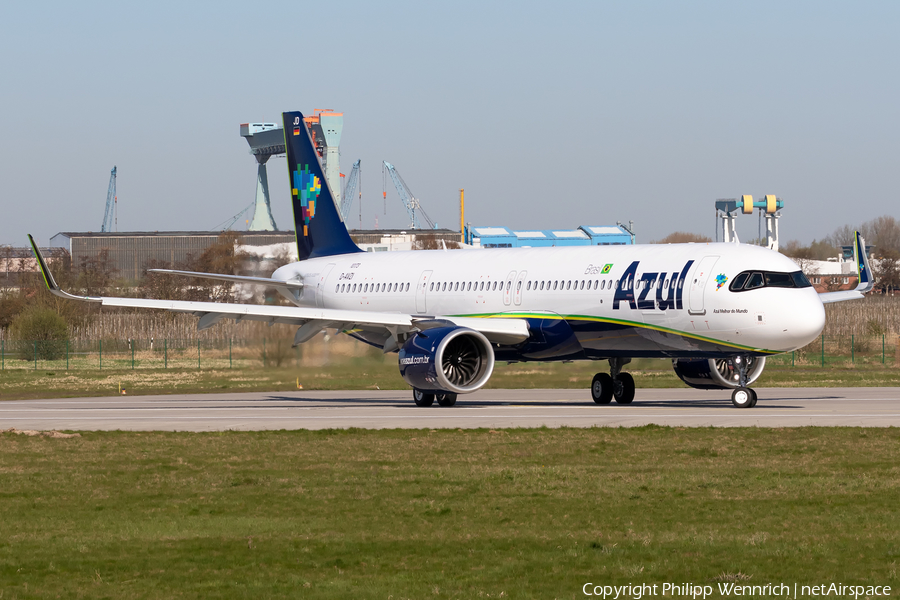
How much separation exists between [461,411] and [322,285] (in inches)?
451

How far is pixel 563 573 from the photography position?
10.5 meters

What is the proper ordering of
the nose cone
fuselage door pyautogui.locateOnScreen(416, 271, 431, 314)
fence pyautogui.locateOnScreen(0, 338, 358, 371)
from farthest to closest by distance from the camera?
fence pyautogui.locateOnScreen(0, 338, 358, 371) → fuselage door pyautogui.locateOnScreen(416, 271, 431, 314) → the nose cone

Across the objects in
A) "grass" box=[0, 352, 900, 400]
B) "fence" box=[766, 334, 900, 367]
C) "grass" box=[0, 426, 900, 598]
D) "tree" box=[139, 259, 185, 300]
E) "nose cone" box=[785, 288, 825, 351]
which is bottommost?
"fence" box=[766, 334, 900, 367]

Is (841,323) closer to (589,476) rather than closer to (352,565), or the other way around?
(589,476)

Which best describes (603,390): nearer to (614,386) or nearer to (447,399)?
(614,386)

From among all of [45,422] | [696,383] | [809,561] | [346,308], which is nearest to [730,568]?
[809,561]

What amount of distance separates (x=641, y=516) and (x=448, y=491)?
3070mm

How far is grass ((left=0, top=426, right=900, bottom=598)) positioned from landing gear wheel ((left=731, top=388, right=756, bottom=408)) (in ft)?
26.5

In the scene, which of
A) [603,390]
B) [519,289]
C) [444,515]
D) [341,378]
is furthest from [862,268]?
[444,515]

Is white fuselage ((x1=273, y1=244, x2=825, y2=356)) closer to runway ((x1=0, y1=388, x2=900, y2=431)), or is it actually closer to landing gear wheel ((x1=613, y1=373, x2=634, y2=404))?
runway ((x1=0, y1=388, x2=900, y2=431))

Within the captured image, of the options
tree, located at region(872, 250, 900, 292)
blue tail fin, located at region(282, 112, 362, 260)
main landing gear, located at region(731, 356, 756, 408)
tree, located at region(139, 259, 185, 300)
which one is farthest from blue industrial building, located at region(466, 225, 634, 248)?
main landing gear, located at region(731, 356, 756, 408)

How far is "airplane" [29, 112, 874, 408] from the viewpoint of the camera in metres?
29.1

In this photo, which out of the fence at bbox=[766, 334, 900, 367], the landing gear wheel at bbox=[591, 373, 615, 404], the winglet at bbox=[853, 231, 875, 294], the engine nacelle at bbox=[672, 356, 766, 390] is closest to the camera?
the engine nacelle at bbox=[672, 356, 766, 390]

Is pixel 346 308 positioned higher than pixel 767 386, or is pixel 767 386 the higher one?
pixel 346 308
